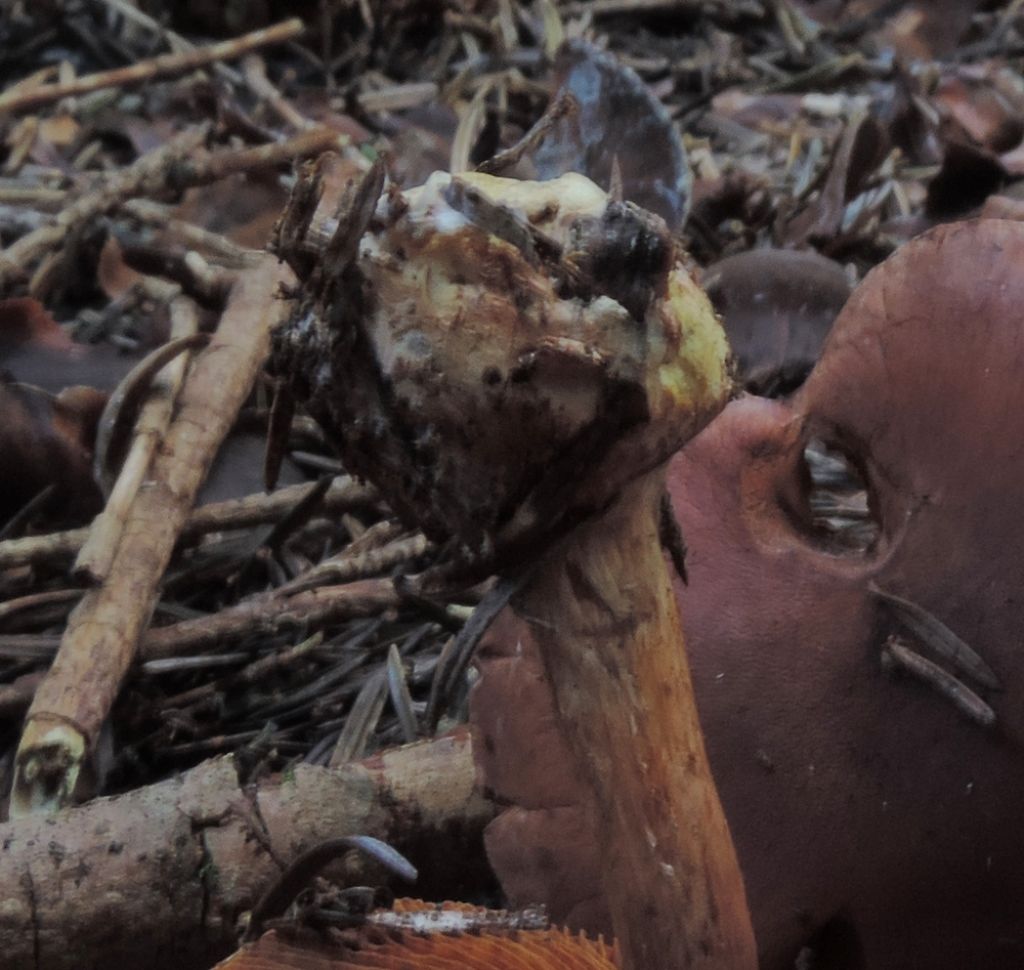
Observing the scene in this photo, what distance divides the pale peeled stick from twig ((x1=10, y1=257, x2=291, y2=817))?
0.71ft

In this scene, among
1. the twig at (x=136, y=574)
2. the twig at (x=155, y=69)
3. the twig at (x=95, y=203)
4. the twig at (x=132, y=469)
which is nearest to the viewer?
the twig at (x=136, y=574)

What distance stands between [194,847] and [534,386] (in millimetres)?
488

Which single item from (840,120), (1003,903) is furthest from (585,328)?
(840,120)

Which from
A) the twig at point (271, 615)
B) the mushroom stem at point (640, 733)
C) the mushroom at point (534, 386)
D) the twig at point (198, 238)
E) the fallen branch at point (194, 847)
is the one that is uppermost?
the mushroom at point (534, 386)

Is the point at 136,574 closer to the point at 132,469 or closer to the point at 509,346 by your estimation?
the point at 132,469

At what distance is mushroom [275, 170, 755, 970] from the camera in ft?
1.77

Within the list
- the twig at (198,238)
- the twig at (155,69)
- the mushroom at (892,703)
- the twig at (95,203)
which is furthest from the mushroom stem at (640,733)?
the twig at (155,69)

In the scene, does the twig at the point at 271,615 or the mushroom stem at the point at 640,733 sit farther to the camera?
the twig at the point at 271,615

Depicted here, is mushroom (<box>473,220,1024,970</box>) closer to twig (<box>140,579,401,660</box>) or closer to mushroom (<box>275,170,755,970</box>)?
mushroom (<box>275,170,755,970</box>)

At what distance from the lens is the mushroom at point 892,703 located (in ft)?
2.64

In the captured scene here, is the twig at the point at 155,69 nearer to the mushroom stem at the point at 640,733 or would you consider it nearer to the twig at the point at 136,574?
the twig at the point at 136,574

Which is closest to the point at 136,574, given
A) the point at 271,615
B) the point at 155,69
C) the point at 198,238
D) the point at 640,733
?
the point at 271,615

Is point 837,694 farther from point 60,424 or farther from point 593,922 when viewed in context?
point 60,424

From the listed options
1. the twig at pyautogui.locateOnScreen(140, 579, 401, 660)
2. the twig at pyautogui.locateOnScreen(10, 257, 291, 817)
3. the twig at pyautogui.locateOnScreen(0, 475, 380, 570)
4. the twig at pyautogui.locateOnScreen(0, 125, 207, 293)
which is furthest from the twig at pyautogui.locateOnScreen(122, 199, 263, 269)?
the twig at pyautogui.locateOnScreen(140, 579, 401, 660)
